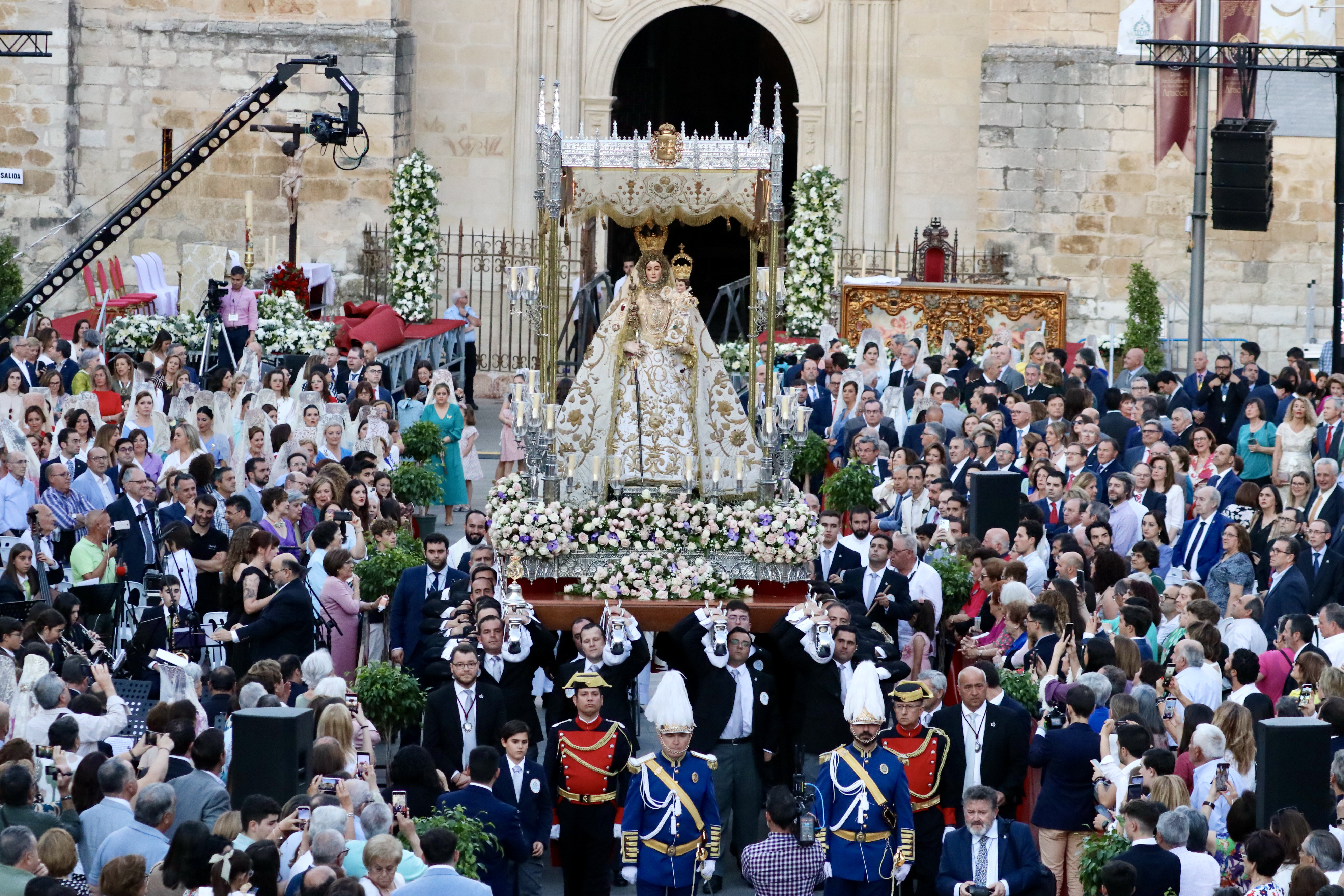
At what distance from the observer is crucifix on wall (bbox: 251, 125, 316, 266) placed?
2552 centimetres

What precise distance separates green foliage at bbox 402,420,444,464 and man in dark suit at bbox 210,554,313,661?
19.0 ft

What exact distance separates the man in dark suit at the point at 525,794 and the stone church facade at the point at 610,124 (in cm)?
1848

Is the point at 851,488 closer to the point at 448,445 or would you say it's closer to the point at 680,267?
the point at 680,267

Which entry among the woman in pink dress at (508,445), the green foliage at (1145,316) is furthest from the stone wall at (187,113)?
the green foliage at (1145,316)

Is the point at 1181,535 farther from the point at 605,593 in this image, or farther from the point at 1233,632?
the point at 605,593

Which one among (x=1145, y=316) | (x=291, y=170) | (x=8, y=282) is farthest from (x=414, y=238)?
(x=1145, y=316)

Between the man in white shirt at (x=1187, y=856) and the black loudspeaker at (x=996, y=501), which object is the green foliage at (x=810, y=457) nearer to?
the black loudspeaker at (x=996, y=501)

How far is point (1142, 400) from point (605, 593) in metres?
6.99

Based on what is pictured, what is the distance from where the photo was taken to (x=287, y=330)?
2245cm

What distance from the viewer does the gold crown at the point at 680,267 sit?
14000 millimetres

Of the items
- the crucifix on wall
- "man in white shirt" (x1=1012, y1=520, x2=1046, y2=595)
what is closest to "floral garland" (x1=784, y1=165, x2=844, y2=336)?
the crucifix on wall

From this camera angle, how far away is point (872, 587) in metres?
13.4

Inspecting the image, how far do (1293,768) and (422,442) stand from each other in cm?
1046

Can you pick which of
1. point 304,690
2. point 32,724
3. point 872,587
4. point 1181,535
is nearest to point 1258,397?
point 1181,535
